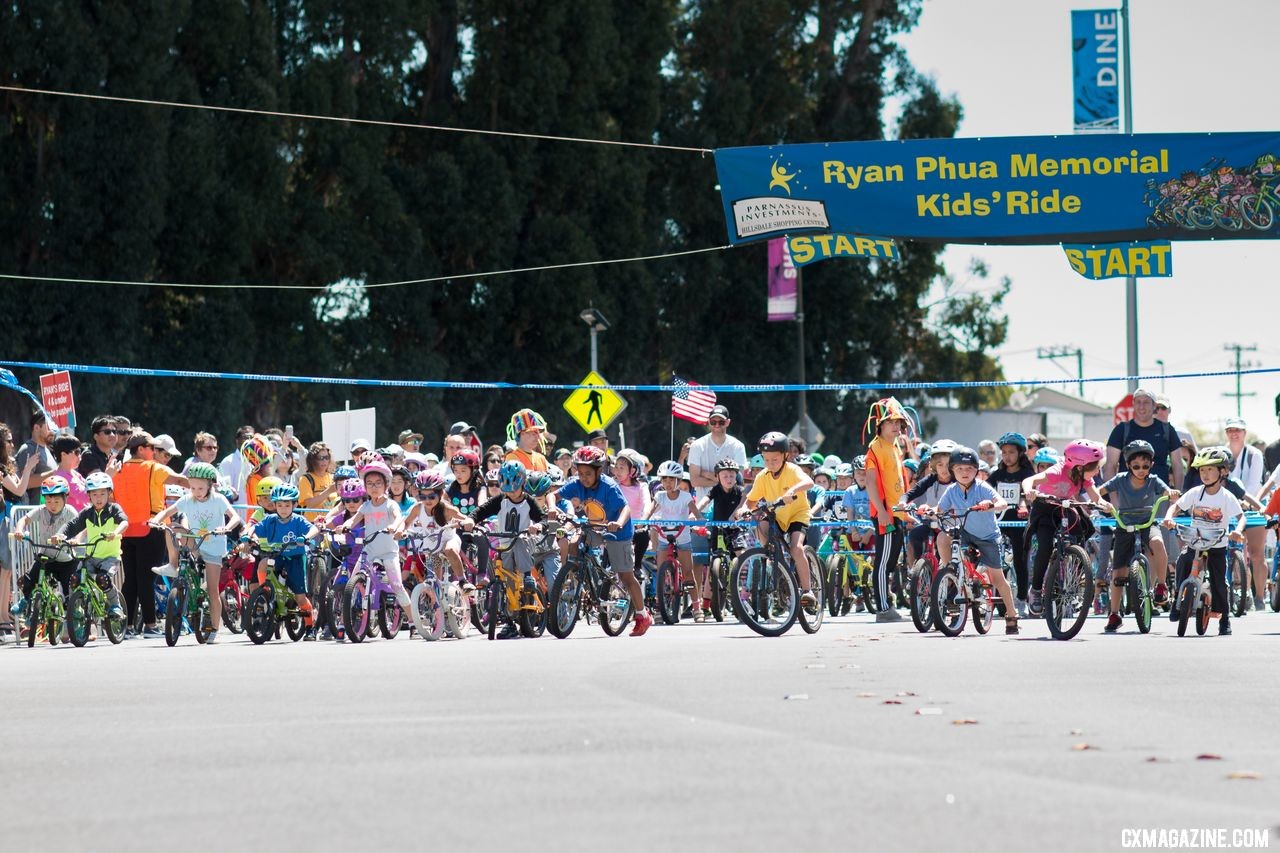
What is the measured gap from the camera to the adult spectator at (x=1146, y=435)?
A: 18781 millimetres

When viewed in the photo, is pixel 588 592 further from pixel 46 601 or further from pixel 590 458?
pixel 46 601

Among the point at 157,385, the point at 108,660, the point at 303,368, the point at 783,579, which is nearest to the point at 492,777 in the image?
the point at 108,660

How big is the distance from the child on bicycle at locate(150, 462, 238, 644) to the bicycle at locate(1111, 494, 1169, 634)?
302 inches

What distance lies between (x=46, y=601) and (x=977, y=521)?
781 cm

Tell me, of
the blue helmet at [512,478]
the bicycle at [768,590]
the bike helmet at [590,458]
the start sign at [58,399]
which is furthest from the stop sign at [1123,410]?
the start sign at [58,399]

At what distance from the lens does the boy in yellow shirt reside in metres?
17.4

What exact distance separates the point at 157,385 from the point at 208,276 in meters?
2.45

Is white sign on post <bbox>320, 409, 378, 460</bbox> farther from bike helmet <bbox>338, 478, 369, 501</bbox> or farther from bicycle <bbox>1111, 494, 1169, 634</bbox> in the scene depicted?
bicycle <bbox>1111, 494, 1169, 634</bbox>

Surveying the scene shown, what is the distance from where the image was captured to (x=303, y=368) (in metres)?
44.6

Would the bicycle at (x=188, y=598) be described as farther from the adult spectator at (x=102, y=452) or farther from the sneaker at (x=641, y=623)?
the sneaker at (x=641, y=623)

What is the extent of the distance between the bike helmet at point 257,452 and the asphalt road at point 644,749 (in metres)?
6.20

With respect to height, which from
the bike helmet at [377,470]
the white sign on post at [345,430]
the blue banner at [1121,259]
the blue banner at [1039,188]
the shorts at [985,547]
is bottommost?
the shorts at [985,547]

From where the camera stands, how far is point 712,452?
70.2 ft

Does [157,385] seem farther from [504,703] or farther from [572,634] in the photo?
[504,703]
